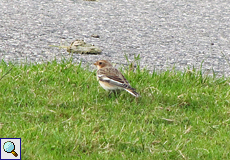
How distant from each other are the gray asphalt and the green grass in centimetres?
79

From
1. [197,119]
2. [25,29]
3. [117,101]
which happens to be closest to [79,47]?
[25,29]

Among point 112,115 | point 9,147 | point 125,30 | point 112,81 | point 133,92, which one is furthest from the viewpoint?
point 125,30

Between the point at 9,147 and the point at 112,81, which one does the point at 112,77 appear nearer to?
the point at 112,81

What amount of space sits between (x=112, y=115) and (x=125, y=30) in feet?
15.7

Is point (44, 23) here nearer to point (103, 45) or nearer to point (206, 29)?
point (103, 45)

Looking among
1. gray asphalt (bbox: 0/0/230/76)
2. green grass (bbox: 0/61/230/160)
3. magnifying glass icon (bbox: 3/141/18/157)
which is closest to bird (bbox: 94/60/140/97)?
green grass (bbox: 0/61/230/160)

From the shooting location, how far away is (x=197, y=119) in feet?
18.2

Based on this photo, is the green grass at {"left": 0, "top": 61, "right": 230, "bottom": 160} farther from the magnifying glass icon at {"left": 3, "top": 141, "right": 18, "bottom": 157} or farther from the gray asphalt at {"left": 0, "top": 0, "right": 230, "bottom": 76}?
the gray asphalt at {"left": 0, "top": 0, "right": 230, "bottom": 76}

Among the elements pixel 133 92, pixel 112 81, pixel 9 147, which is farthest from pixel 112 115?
pixel 9 147

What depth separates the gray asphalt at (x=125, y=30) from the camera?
8141mm

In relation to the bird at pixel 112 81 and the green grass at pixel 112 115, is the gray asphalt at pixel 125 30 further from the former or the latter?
the bird at pixel 112 81

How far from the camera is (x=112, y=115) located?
5.55m

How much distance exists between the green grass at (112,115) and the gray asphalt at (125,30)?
2.59ft

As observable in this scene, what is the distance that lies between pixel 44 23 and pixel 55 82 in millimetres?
3946
